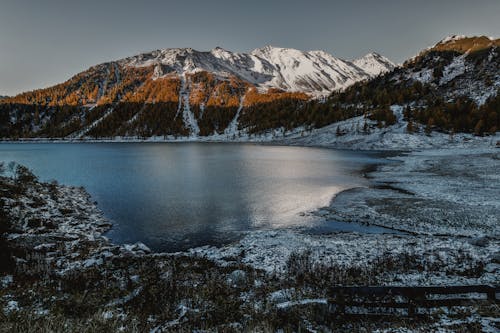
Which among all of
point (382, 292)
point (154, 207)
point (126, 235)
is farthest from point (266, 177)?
point (382, 292)

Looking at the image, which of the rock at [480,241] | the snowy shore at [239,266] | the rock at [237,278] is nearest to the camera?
the snowy shore at [239,266]

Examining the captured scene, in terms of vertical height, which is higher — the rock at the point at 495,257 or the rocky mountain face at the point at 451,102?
the rocky mountain face at the point at 451,102

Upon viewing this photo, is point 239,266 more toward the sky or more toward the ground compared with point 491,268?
Result: more toward the ground

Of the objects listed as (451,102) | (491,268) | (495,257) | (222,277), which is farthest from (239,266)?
(451,102)

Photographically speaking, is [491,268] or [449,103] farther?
[449,103]

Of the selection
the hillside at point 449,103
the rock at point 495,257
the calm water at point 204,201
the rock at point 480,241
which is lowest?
the calm water at point 204,201

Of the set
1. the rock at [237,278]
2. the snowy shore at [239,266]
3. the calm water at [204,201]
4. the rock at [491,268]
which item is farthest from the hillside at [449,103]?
the rock at [237,278]

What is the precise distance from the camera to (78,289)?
1226 cm

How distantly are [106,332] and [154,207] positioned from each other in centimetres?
2351

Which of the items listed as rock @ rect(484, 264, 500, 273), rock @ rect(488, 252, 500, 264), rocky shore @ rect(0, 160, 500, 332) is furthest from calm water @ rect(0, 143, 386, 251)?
rock @ rect(484, 264, 500, 273)

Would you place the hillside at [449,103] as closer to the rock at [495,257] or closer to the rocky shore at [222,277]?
the rock at [495,257]

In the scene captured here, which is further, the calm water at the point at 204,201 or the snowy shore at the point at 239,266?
the calm water at the point at 204,201

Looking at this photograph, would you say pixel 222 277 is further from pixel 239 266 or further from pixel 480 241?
pixel 480 241

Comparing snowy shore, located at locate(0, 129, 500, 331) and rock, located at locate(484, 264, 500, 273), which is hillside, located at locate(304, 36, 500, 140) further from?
rock, located at locate(484, 264, 500, 273)
